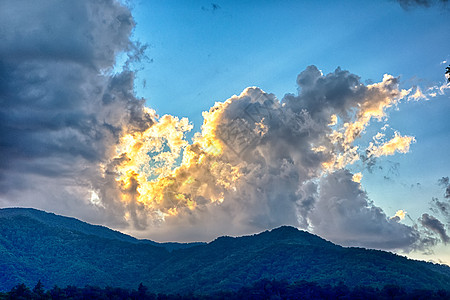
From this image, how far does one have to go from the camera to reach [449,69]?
2023 inches

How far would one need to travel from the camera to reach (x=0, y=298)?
200m

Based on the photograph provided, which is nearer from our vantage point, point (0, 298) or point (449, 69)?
point (449, 69)

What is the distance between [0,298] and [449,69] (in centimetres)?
20822
